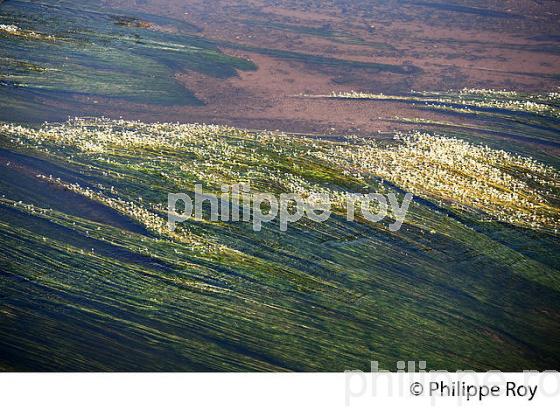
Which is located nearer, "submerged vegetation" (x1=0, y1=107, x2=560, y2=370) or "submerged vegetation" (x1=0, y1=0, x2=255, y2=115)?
"submerged vegetation" (x1=0, y1=107, x2=560, y2=370)

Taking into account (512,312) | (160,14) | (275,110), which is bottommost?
(512,312)

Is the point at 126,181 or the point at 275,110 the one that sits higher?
the point at 275,110

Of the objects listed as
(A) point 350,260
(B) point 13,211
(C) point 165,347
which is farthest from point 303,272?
(B) point 13,211

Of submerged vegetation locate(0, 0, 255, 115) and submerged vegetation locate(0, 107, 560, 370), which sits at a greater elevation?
submerged vegetation locate(0, 0, 255, 115)

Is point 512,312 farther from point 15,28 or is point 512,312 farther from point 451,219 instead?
point 15,28

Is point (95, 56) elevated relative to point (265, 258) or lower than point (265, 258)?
elevated

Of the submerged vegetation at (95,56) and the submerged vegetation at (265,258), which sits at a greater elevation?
the submerged vegetation at (95,56)

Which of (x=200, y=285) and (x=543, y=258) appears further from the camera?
(x=543, y=258)

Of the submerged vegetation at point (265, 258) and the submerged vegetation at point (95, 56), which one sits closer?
the submerged vegetation at point (265, 258)

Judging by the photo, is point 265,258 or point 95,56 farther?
point 95,56
